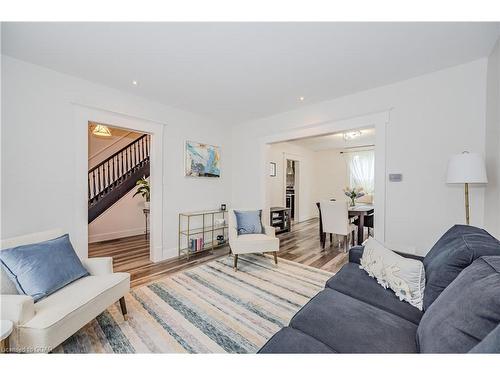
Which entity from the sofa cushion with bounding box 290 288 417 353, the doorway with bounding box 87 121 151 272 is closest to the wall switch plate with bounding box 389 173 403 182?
the sofa cushion with bounding box 290 288 417 353

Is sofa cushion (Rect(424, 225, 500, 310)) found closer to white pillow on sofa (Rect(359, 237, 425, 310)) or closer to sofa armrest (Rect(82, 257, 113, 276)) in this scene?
white pillow on sofa (Rect(359, 237, 425, 310))

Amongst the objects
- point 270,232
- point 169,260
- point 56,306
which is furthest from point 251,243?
point 56,306

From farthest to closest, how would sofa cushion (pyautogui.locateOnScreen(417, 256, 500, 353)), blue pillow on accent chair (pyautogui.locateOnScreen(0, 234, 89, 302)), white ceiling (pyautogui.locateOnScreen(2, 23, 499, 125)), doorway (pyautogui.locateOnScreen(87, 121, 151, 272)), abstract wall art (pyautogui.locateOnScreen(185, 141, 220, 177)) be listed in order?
doorway (pyautogui.locateOnScreen(87, 121, 151, 272)) < abstract wall art (pyautogui.locateOnScreen(185, 141, 220, 177)) < white ceiling (pyautogui.locateOnScreen(2, 23, 499, 125)) < blue pillow on accent chair (pyautogui.locateOnScreen(0, 234, 89, 302)) < sofa cushion (pyautogui.locateOnScreen(417, 256, 500, 353))

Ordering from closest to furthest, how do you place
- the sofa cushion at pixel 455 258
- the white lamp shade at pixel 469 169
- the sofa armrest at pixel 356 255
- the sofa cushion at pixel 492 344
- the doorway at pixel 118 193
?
the sofa cushion at pixel 492 344
the sofa cushion at pixel 455 258
the white lamp shade at pixel 469 169
the sofa armrest at pixel 356 255
the doorway at pixel 118 193

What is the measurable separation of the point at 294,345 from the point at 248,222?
242 cm

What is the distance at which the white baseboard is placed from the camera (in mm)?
4371

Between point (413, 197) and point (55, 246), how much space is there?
3.68 metres

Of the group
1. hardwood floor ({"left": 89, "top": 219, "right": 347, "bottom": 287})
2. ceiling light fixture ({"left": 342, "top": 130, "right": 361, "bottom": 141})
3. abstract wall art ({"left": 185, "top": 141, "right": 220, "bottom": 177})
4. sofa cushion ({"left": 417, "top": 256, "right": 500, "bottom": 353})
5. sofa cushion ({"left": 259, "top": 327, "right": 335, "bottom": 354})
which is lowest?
hardwood floor ({"left": 89, "top": 219, "right": 347, "bottom": 287})

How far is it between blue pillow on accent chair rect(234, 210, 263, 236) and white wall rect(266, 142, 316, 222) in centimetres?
240

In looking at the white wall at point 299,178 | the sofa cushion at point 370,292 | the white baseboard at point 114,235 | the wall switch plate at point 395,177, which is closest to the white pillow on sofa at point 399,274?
the sofa cushion at point 370,292

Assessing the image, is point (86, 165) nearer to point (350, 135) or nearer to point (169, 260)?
point (169, 260)

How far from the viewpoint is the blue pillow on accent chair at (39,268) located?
149 cm

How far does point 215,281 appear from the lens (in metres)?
2.62

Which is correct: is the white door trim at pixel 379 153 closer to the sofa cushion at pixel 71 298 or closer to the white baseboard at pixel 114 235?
the sofa cushion at pixel 71 298
